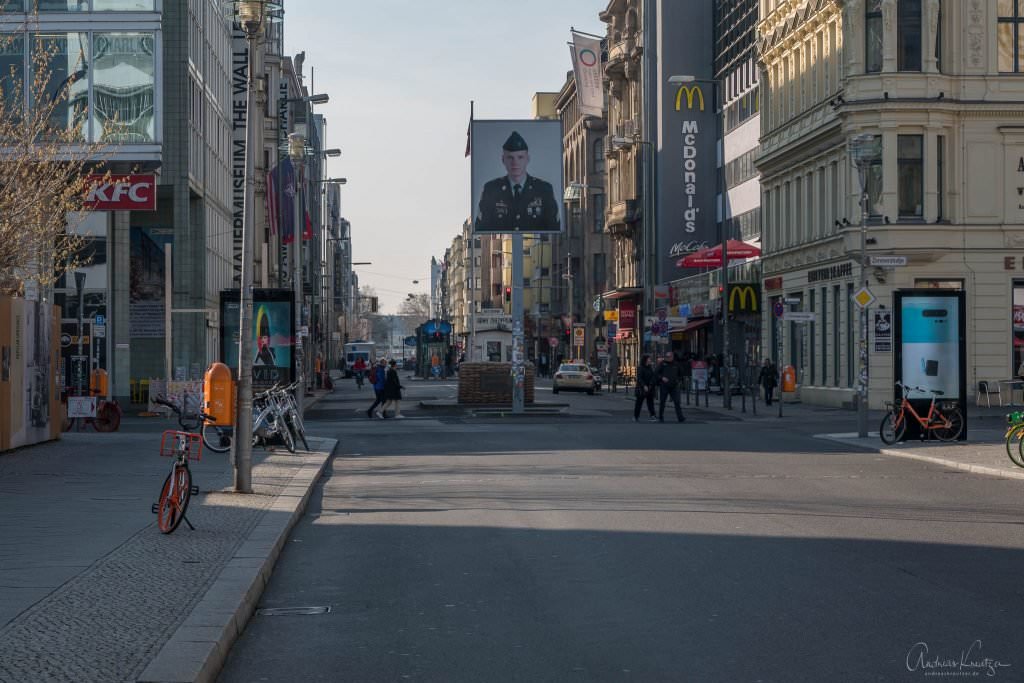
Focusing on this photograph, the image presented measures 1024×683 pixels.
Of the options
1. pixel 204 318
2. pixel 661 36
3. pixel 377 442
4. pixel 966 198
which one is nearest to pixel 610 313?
pixel 661 36

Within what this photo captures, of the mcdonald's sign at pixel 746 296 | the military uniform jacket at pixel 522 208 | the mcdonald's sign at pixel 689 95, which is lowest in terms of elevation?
the mcdonald's sign at pixel 746 296

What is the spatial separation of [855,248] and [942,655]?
127 ft

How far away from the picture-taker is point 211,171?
57.2 m

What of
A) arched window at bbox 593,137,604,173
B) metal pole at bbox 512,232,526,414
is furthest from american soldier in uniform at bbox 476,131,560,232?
arched window at bbox 593,137,604,173

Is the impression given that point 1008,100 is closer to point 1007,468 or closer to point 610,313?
point 1007,468

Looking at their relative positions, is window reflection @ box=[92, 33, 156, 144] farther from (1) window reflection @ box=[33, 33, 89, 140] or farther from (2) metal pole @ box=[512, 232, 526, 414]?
(2) metal pole @ box=[512, 232, 526, 414]

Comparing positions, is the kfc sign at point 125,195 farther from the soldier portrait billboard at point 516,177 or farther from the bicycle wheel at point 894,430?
the bicycle wheel at point 894,430

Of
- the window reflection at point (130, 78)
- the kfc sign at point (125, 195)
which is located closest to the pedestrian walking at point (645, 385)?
the kfc sign at point (125, 195)

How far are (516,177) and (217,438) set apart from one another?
20.5 meters

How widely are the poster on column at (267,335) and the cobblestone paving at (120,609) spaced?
1621 cm

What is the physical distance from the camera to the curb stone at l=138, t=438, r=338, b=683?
24.2ft

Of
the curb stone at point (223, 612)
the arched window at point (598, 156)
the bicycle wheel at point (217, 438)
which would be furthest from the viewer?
the arched window at point (598, 156)

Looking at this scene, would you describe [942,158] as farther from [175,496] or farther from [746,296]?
[175,496]

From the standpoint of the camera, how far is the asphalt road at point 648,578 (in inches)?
322
